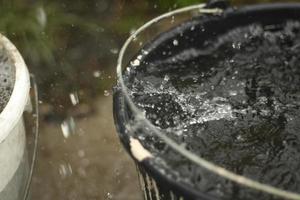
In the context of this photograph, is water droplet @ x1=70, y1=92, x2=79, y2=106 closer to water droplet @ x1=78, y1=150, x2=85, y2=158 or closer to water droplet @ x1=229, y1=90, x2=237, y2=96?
water droplet @ x1=78, y1=150, x2=85, y2=158

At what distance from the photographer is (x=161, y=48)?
1524 millimetres

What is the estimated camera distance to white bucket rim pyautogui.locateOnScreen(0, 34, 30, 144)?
136 centimetres

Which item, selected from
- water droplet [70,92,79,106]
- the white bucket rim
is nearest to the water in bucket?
the white bucket rim

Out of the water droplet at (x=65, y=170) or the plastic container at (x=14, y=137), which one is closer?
the plastic container at (x=14, y=137)

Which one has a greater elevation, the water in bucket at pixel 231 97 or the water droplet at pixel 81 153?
the water in bucket at pixel 231 97

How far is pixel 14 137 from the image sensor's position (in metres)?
1.44

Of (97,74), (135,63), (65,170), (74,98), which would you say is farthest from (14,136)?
(97,74)

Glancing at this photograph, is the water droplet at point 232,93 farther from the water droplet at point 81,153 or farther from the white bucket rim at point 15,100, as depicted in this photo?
the water droplet at point 81,153

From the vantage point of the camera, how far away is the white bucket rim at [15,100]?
136cm

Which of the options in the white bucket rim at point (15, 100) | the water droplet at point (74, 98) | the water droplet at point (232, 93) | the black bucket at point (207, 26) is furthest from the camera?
the water droplet at point (74, 98)

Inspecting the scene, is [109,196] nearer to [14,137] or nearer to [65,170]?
[65,170]

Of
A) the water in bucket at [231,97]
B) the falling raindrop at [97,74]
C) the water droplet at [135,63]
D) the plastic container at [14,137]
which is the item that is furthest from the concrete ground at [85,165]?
the water droplet at [135,63]

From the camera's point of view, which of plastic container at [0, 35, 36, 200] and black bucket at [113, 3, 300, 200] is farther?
plastic container at [0, 35, 36, 200]

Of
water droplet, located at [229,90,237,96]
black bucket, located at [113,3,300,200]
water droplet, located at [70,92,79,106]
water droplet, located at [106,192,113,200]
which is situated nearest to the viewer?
black bucket, located at [113,3,300,200]
